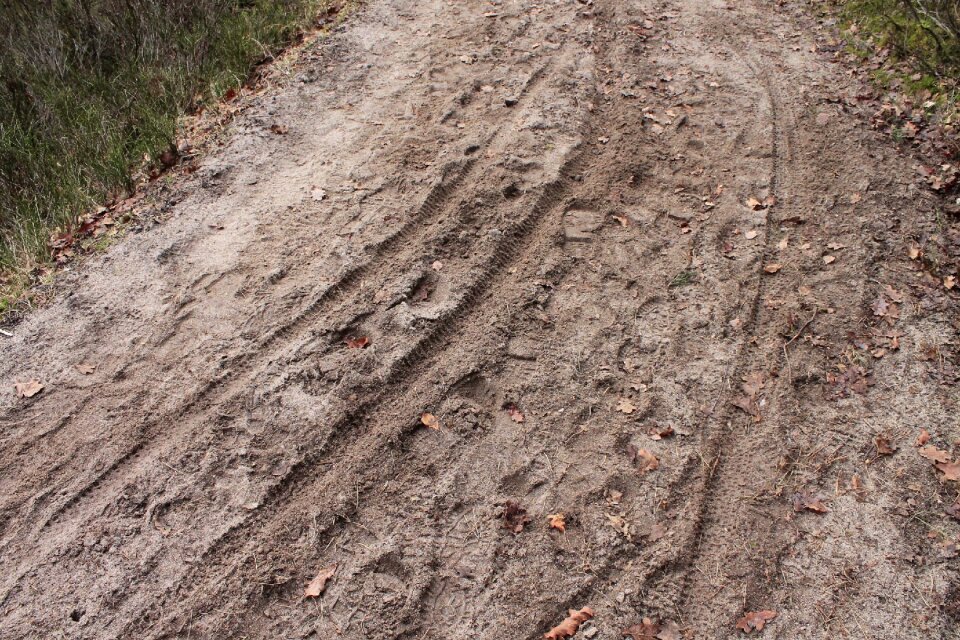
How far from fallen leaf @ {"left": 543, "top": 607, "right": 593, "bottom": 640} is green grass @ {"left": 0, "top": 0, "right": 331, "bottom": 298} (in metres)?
4.14

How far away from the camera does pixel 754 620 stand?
10.0 ft

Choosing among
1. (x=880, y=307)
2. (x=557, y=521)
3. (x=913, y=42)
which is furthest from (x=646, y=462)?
(x=913, y=42)

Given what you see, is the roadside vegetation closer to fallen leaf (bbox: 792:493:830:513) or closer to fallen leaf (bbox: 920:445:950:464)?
fallen leaf (bbox: 920:445:950:464)

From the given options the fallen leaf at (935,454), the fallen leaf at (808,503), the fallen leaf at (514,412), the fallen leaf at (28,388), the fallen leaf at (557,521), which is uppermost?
the fallen leaf at (28,388)

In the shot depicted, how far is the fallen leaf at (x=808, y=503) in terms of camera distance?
339 cm

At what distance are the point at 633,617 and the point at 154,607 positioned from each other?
222 cm

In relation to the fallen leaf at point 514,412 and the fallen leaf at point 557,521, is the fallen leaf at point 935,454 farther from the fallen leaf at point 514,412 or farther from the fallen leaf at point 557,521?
the fallen leaf at point 514,412

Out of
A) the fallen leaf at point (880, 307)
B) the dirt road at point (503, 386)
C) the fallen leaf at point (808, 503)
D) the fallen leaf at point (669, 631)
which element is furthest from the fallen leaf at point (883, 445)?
the fallen leaf at point (669, 631)

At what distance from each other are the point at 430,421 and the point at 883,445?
242 centimetres

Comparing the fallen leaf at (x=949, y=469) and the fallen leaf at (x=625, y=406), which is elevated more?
the fallen leaf at (x=625, y=406)

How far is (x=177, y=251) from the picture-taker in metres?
4.78

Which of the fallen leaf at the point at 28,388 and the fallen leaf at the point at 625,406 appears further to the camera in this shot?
the fallen leaf at the point at 28,388

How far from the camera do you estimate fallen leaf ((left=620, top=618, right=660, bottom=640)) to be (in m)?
3.04

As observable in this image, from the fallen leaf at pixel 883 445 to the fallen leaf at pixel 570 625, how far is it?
180 cm
